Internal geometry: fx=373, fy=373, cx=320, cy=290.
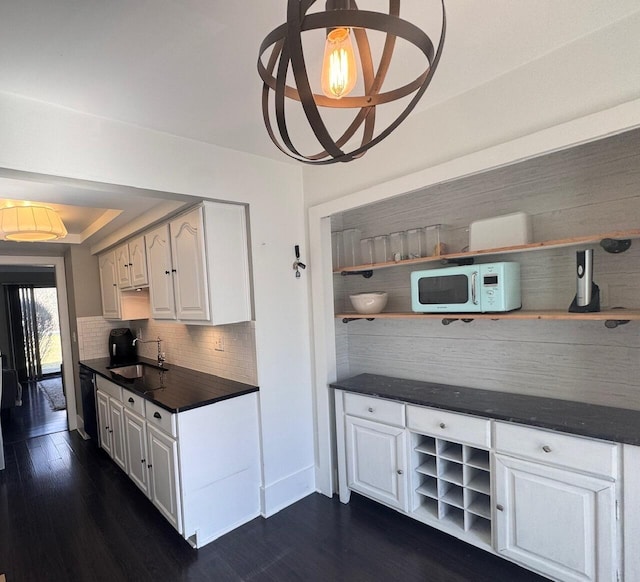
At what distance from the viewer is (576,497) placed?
1.63 meters

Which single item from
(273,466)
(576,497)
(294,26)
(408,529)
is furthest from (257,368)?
(294,26)

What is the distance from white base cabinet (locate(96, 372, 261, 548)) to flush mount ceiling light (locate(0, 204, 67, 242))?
139cm

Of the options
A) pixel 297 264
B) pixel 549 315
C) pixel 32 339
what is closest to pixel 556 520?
A: pixel 549 315

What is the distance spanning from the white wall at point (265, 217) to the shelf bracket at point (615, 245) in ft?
5.87

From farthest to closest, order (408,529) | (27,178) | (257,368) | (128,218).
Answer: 1. (128,218)
2. (257,368)
3. (408,529)
4. (27,178)

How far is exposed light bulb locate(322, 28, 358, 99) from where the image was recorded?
963 millimetres

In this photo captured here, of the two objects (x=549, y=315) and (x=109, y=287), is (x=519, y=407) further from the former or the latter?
(x=109, y=287)

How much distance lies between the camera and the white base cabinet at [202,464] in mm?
2242

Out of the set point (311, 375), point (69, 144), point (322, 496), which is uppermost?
point (69, 144)

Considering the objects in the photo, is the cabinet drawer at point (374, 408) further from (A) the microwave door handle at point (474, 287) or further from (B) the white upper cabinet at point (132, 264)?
(B) the white upper cabinet at point (132, 264)

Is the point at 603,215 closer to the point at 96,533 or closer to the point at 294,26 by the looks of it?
the point at 294,26

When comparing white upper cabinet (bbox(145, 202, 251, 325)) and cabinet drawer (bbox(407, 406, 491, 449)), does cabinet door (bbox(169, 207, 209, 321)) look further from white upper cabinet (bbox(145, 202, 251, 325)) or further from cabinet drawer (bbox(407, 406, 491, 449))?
cabinet drawer (bbox(407, 406, 491, 449))

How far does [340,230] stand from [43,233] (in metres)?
2.24

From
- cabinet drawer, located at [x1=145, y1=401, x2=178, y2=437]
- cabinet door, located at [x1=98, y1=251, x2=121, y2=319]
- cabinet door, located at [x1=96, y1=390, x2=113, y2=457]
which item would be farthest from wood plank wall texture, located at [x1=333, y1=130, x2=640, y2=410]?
cabinet door, located at [x1=98, y1=251, x2=121, y2=319]
